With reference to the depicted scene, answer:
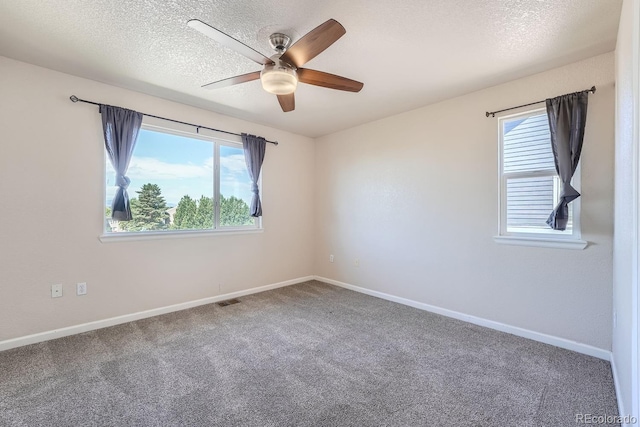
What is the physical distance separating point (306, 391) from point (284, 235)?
2.94 metres

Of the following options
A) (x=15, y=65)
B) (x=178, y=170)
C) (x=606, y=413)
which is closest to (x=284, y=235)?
(x=178, y=170)

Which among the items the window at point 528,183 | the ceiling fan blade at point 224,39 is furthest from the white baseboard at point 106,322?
the window at point 528,183

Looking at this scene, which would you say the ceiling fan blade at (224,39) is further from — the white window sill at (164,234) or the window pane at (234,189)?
the white window sill at (164,234)

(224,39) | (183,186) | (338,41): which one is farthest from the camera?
(183,186)

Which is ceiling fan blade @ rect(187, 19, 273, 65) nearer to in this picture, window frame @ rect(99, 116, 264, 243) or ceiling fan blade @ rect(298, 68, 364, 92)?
ceiling fan blade @ rect(298, 68, 364, 92)

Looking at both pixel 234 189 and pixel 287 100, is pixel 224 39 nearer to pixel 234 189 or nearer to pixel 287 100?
pixel 287 100

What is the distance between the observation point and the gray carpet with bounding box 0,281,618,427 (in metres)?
1.73

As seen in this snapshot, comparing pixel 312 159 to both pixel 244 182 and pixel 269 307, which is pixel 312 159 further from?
pixel 269 307

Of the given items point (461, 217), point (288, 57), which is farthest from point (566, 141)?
point (288, 57)

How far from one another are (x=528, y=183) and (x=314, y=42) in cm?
251

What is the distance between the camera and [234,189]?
418cm

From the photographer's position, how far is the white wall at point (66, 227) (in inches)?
99.9

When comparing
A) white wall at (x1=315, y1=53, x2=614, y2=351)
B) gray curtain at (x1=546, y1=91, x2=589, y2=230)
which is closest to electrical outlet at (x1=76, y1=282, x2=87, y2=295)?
white wall at (x1=315, y1=53, x2=614, y2=351)

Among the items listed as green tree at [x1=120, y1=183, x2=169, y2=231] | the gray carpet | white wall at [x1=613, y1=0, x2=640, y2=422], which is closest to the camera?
white wall at [x1=613, y1=0, x2=640, y2=422]
